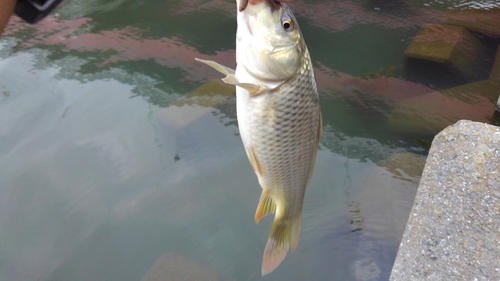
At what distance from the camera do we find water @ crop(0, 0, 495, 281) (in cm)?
263

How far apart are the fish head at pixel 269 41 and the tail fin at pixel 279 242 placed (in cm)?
54

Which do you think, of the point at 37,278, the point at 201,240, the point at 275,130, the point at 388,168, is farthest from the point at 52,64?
the point at 275,130

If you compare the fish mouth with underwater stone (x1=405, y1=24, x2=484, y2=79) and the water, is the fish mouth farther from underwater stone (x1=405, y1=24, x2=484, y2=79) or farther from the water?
underwater stone (x1=405, y1=24, x2=484, y2=79)

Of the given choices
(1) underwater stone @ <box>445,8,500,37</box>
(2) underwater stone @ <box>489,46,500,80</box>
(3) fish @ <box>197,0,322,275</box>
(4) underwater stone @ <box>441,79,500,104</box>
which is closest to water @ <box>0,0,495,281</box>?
(4) underwater stone @ <box>441,79,500,104</box>

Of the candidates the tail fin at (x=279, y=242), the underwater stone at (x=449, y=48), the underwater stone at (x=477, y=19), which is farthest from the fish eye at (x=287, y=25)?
the underwater stone at (x=477, y=19)

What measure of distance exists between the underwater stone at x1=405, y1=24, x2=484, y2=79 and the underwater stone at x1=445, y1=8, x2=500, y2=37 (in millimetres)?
206

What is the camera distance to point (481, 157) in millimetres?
1893

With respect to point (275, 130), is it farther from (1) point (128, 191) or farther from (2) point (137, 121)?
(2) point (137, 121)

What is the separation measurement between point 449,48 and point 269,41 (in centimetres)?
Result: 371

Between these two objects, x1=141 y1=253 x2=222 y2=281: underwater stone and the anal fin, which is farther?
x1=141 y1=253 x2=222 y2=281: underwater stone

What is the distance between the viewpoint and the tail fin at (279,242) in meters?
1.40

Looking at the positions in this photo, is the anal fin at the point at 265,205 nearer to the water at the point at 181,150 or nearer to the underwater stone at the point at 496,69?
the water at the point at 181,150

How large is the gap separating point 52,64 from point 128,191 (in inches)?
84.4

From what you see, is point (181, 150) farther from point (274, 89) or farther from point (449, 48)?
point (449, 48)
